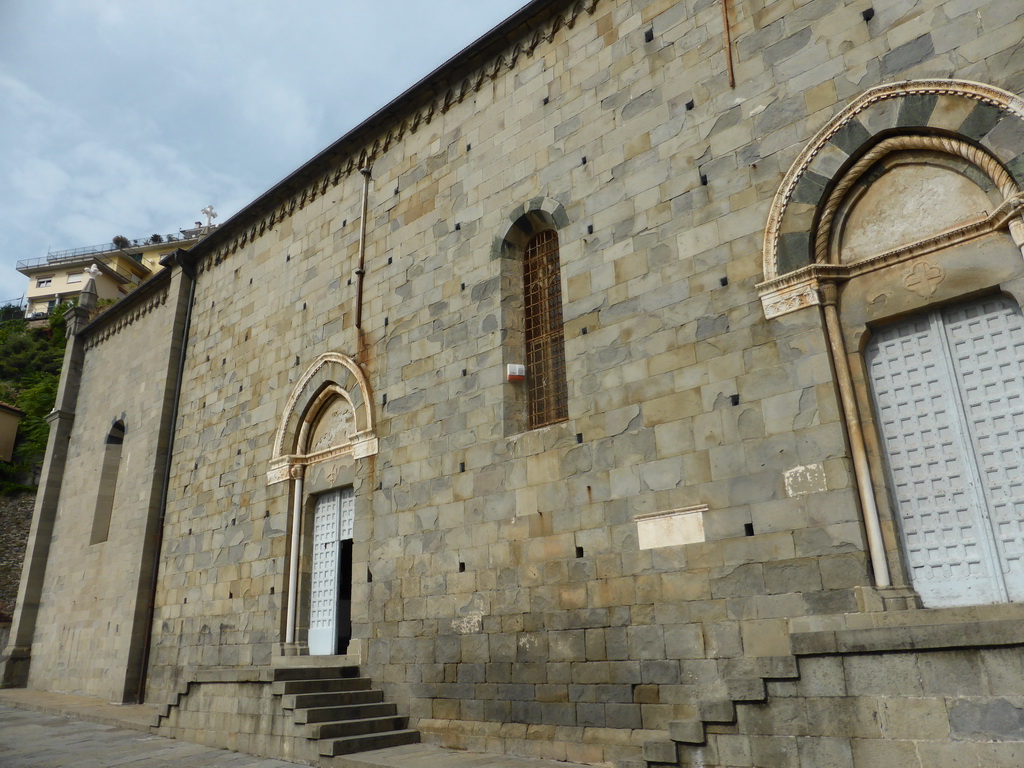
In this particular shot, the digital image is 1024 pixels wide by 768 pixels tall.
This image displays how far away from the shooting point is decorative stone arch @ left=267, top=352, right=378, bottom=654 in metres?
11.7

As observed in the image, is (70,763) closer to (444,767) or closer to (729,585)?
(444,767)

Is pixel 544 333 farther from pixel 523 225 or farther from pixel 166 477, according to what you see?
pixel 166 477

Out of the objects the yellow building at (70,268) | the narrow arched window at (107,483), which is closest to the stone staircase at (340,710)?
the narrow arched window at (107,483)

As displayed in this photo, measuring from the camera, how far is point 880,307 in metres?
7.00

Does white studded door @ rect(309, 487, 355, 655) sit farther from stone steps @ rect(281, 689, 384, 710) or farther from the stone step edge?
the stone step edge

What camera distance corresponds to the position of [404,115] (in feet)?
41.5

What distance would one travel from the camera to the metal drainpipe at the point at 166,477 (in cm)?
1450

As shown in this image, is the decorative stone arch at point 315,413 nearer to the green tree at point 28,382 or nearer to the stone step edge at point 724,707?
the stone step edge at point 724,707

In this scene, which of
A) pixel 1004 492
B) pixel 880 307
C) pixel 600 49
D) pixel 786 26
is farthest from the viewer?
pixel 600 49

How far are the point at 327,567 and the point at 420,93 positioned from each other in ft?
25.6

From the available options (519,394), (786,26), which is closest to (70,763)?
(519,394)

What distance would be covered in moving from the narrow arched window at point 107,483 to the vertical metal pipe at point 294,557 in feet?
25.2

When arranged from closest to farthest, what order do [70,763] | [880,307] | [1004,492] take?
[1004,492] < [880,307] < [70,763]

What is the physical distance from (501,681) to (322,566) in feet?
14.7
